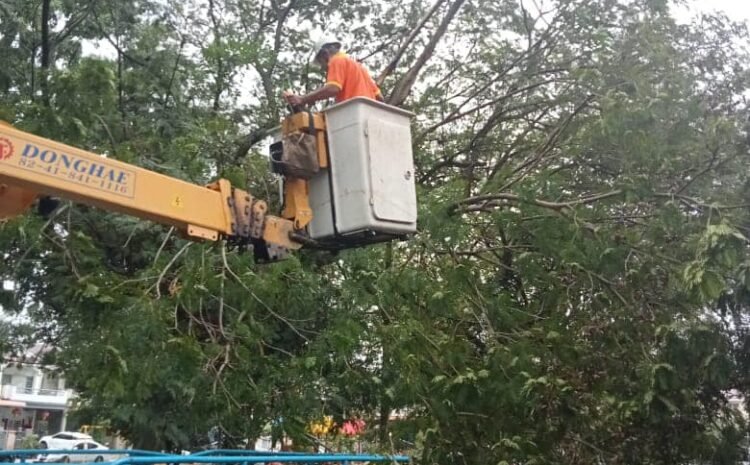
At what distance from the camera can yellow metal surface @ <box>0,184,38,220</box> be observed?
3.91 meters

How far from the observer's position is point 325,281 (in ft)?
25.5

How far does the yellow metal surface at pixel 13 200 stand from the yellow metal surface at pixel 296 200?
1.40 meters

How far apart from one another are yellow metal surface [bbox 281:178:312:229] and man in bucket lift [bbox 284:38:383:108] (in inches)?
18.4

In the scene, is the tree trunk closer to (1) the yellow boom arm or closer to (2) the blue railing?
(2) the blue railing

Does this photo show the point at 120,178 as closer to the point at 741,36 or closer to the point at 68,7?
the point at 68,7

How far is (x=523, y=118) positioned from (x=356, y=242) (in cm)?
546

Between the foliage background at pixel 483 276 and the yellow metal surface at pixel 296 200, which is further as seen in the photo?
the foliage background at pixel 483 276

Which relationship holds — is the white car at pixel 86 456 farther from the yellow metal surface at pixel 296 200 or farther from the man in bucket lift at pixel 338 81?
the man in bucket lift at pixel 338 81

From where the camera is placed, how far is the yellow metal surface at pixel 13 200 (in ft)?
12.8

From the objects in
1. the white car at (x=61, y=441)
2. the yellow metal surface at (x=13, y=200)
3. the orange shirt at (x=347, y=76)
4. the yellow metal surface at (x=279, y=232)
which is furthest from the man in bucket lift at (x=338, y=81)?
the white car at (x=61, y=441)

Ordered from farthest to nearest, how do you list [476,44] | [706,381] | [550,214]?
[476,44] → [706,381] → [550,214]

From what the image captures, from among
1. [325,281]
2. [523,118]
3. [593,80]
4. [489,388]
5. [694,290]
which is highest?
[523,118]

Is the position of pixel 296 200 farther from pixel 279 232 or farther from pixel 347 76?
pixel 347 76

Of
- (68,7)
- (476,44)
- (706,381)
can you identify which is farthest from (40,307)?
(706,381)
